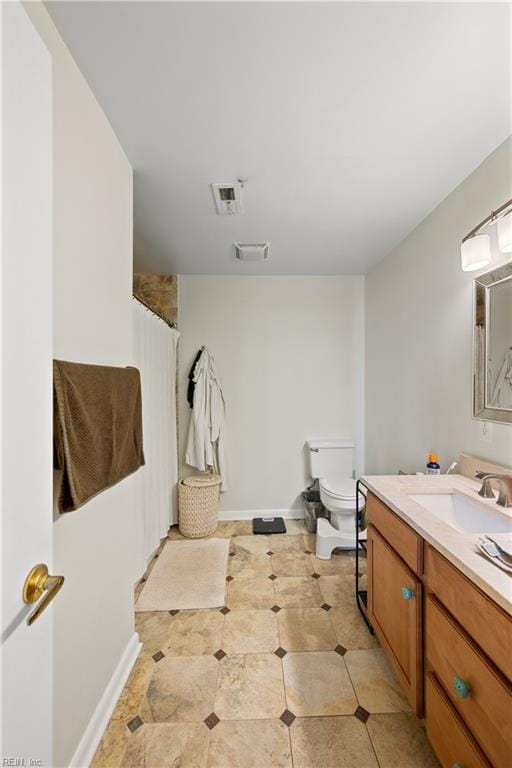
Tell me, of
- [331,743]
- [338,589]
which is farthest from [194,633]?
[338,589]

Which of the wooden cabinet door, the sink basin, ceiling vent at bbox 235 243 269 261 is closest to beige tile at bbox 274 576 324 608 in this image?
the wooden cabinet door

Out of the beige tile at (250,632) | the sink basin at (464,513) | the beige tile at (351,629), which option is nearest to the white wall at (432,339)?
the sink basin at (464,513)

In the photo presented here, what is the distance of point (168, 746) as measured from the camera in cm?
123

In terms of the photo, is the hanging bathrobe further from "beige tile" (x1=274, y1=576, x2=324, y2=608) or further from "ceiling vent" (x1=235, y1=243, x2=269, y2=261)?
"beige tile" (x1=274, y1=576, x2=324, y2=608)

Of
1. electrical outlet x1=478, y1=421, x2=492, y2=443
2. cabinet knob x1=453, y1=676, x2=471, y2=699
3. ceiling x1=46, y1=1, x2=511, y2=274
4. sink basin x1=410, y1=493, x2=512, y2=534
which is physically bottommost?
cabinet knob x1=453, y1=676, x2=471, y2=699

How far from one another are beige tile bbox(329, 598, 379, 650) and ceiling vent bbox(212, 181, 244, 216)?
2403 millimetres

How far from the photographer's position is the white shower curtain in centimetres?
221

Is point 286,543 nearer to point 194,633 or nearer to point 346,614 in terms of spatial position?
point 346,614

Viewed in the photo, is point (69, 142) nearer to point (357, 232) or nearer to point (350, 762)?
point (357, 232)

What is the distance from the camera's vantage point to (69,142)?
1.09m

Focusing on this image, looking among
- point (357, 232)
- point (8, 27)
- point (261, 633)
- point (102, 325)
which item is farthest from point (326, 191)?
point (261, 633)

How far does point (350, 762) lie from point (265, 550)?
1.50m

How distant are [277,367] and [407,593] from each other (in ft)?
7.50

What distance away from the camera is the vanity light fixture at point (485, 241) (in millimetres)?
1333
